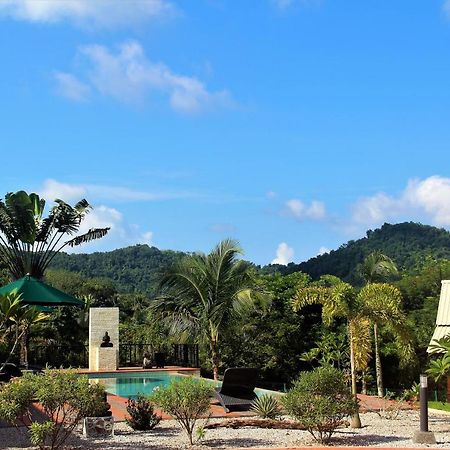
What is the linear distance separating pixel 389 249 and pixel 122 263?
4259cm

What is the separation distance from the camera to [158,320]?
82.3ft

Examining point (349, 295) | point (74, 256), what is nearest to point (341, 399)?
point (349, 295)

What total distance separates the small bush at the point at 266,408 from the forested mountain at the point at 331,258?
1072 centimetres

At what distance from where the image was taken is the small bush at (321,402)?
10.3m

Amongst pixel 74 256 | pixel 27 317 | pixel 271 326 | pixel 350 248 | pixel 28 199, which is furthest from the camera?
pixel 74 256

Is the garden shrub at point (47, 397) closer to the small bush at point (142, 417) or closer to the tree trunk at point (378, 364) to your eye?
the small bush at point (142, 417)

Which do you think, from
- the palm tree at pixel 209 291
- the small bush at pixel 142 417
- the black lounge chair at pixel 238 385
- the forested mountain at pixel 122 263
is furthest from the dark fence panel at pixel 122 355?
the forested mountain at pixel 122 263

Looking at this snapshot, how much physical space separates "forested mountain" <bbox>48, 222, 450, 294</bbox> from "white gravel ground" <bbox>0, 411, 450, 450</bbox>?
11799 mm

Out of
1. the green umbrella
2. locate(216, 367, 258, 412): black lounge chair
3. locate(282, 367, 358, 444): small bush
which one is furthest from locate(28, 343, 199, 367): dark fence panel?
locate(282, 367, 358, 444): small bush

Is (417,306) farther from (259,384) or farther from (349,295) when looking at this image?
(349,295)

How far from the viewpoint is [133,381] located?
22516 millimetres

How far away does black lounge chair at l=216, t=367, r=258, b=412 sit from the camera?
47.0ft

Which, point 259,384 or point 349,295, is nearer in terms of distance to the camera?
point 349,295

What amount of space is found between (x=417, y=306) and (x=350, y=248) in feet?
85.8
